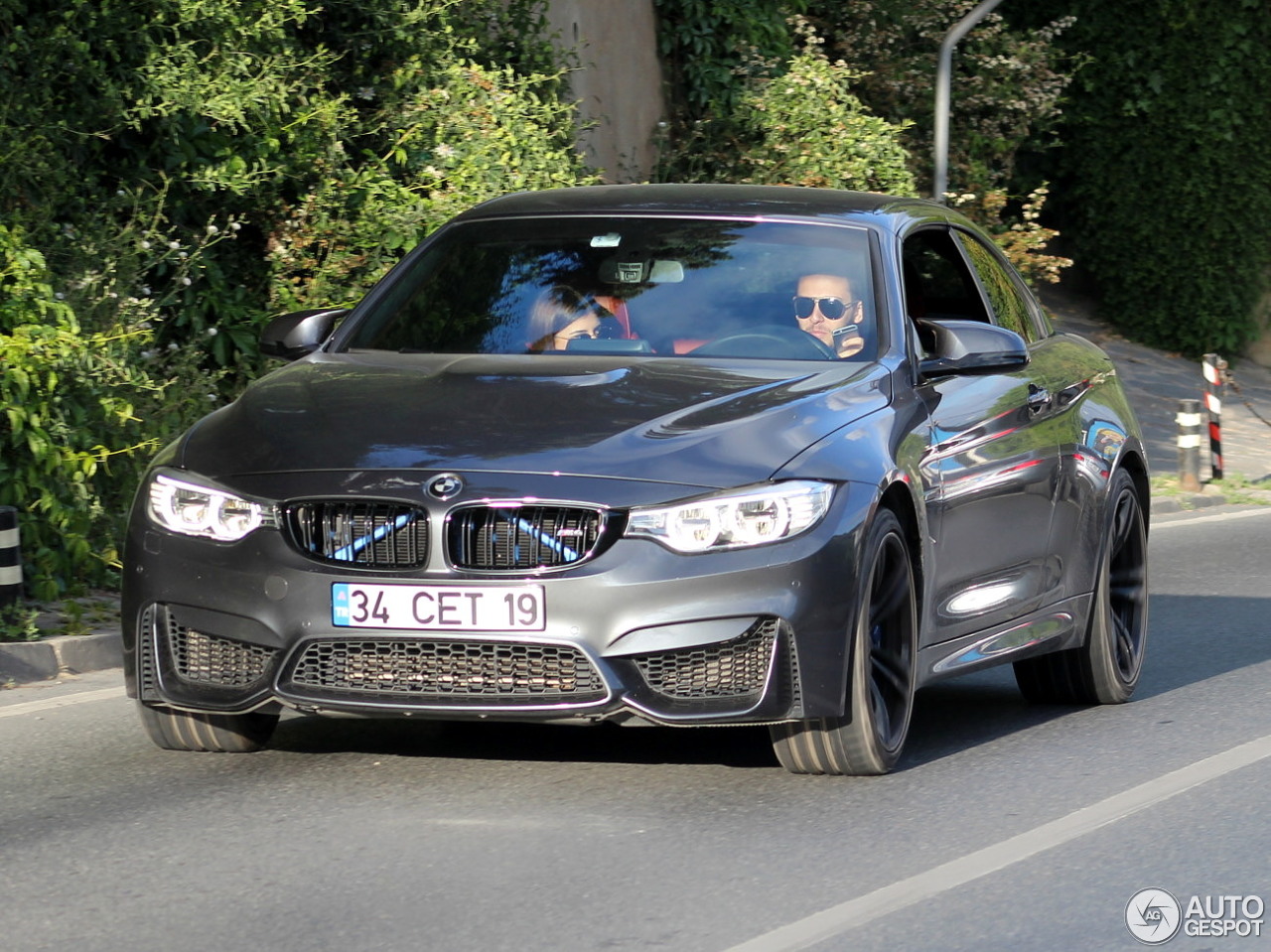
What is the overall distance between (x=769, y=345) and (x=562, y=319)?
651mm

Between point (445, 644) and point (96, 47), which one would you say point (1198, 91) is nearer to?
point (96, 47)

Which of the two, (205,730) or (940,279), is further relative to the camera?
(940,279)

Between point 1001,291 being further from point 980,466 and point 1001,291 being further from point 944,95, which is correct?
point 944,95

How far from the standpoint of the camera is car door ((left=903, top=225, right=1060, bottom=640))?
22.4 feet

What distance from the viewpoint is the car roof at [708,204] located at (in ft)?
24.2

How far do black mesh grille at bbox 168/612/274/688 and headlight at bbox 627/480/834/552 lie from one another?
3.43ft

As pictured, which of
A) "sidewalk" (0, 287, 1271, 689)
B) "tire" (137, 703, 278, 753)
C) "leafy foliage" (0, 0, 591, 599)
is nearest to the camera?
"tire" (137, 703, 278, 753)

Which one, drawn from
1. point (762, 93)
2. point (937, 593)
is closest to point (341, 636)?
point (937, 593)

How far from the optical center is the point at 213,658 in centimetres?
606

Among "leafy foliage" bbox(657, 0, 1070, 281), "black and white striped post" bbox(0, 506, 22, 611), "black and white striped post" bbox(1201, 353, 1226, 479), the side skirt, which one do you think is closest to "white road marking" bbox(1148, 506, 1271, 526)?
"black and white striped post" bbox(1201, 353, 1226, 479)

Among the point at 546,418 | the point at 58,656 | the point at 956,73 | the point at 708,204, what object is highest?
the point at 708,204

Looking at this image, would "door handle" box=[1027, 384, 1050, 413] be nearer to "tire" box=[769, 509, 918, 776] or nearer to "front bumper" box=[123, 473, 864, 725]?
"tire" box=[769, 509, 918, 776]

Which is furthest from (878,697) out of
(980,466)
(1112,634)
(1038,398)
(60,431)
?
(60,431)

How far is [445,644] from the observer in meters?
5.81
